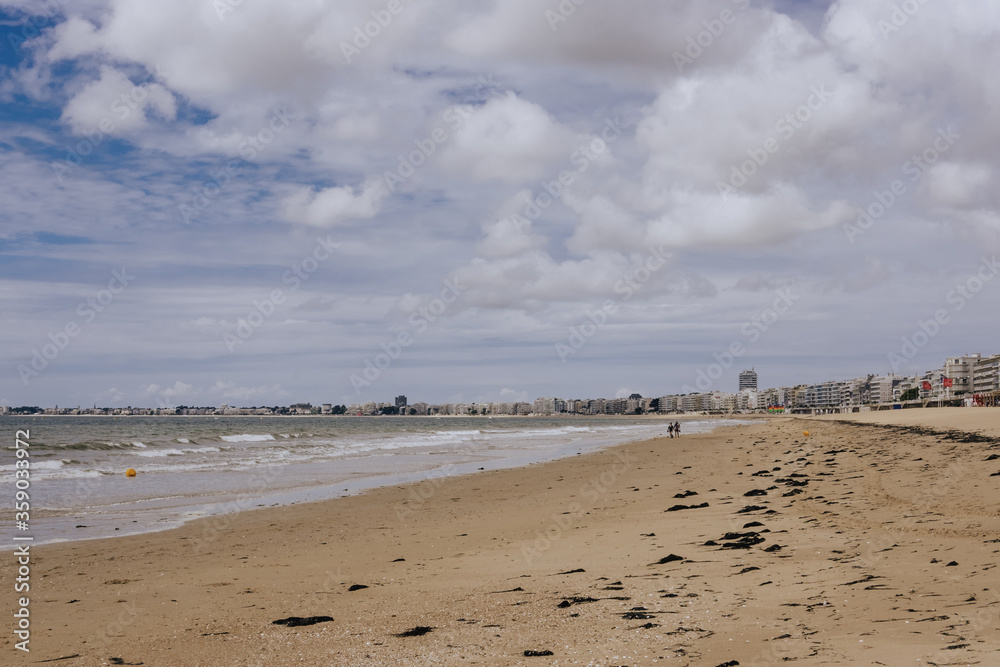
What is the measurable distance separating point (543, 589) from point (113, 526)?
10.9 meters

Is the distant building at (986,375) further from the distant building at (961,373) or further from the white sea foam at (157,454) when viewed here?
the white sea foam at (157,454)

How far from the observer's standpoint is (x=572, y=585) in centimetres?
804

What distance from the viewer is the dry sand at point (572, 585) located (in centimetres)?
571

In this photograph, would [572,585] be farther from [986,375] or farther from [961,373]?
[961,373]

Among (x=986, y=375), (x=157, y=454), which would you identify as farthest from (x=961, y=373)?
(x=157, y=454)

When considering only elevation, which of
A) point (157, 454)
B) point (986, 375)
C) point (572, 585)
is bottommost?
point (157, 454)

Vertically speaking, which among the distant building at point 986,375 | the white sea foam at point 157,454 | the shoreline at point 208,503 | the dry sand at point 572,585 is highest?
→ the distant building at point 986,375

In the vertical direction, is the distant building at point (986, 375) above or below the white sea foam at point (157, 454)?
above

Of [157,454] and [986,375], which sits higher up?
[986,375]

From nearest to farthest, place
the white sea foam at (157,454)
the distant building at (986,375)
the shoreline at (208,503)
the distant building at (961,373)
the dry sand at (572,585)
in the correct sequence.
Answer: the dry sand at (572,585)
the shoreline at (208,503)
the white sea foam at (157,454)
the distant building at (986,375)
the distant building at (961,373)

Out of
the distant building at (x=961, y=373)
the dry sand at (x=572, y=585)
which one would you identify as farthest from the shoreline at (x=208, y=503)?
the distant building at (x=961, y=373)

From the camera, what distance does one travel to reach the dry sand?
571 cm

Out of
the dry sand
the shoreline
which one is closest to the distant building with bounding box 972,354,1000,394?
the shoreline

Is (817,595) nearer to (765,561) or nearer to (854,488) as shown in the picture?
(765,561)
